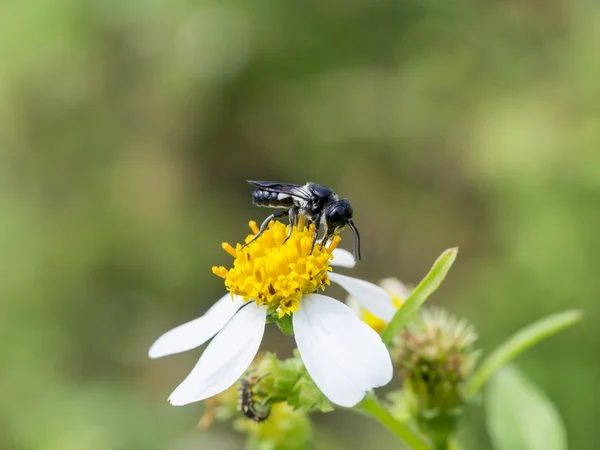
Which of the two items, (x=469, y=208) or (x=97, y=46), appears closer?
(x=469, y=208)

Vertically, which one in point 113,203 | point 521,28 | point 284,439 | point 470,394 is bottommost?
point 113,203

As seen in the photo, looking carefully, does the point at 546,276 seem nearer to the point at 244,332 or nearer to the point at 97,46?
the point at 244,332

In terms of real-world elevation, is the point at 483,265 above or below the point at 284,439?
below

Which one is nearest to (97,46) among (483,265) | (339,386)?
(483,265)

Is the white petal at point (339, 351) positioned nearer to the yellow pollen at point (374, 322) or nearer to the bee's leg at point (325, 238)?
the bee's leg at point (325, 238)

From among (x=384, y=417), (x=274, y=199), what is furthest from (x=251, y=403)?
(x=274, y=199)

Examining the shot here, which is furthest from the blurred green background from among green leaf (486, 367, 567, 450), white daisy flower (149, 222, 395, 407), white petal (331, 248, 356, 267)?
white daisy flower (149, 222, 395, 407)
